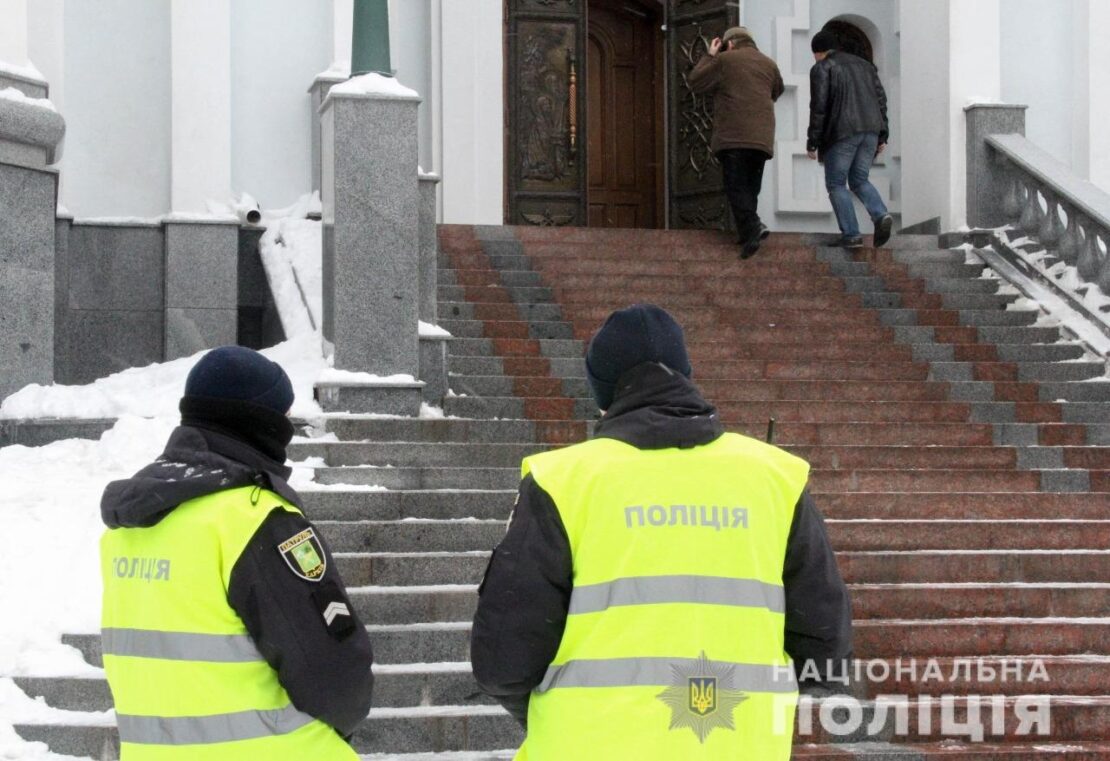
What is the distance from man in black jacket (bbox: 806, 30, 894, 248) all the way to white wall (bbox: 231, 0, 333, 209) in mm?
3789

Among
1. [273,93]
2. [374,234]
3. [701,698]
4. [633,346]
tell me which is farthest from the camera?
[273,93]

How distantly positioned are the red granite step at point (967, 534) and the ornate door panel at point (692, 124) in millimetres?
6551

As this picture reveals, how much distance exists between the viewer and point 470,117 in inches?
519

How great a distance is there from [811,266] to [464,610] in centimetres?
540

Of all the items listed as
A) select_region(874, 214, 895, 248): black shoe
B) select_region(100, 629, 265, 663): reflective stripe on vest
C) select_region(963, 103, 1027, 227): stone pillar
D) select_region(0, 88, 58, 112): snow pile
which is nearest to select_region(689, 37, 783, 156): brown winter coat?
select_region(874, 214, 895, 248): black shoe

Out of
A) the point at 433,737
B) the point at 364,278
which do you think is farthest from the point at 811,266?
the point at 433,737

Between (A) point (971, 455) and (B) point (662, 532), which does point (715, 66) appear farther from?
(B) point (662, 532)

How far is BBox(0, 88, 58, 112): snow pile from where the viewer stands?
9047mm

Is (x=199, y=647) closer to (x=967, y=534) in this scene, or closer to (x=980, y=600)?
(x=980, y=600)

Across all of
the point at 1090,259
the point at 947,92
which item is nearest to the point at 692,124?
the point at 947,92

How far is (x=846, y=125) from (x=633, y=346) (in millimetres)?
9029

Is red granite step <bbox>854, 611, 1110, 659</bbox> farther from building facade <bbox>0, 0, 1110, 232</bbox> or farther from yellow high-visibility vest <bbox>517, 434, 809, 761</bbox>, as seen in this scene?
building facade <bbox>0, 0, 1110, 232</bbox>

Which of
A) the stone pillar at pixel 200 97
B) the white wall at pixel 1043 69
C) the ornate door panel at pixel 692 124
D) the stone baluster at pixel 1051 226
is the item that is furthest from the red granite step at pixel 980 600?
the white wall at pixel 1043 69

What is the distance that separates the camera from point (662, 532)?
2.98 meters
